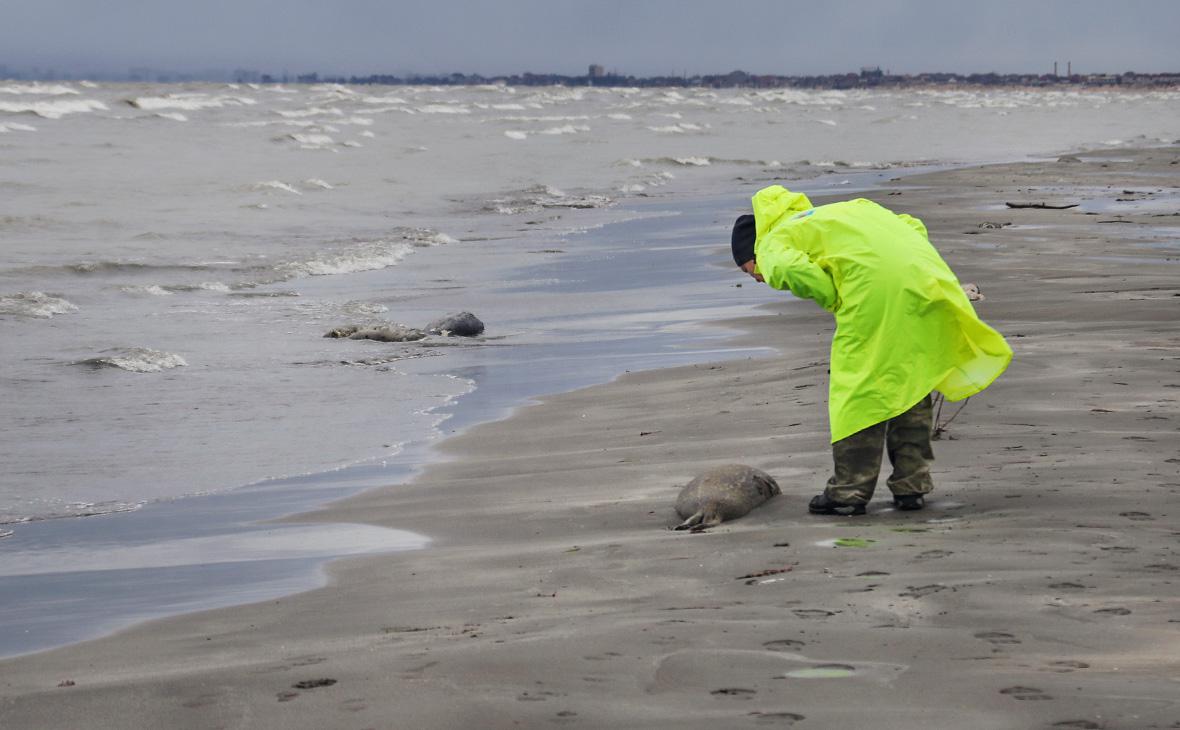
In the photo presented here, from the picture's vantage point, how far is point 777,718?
3.51 meters

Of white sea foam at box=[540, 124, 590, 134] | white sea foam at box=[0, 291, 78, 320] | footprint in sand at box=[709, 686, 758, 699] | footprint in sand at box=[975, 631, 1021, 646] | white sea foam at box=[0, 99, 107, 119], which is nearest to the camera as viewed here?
footprint in sand at box=[709, 686, 758, 699]

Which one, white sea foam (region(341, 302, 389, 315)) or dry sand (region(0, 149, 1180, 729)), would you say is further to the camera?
white sea foam (region(341, 302, 389, 315))

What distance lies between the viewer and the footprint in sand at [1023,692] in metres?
3.52

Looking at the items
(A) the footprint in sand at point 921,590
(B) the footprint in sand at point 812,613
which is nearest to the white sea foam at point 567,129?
(A) the footprint in sand at point 921,590

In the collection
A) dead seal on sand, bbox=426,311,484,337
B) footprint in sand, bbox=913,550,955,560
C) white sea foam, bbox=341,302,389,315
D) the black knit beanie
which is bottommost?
white sea foam, bbox=341,302,389,315

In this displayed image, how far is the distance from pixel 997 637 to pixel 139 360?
8795 mm

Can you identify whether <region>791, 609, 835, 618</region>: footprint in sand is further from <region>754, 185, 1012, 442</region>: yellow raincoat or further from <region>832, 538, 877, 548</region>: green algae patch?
<region>754, 185, 1012, 442</region>: yellow raincoat

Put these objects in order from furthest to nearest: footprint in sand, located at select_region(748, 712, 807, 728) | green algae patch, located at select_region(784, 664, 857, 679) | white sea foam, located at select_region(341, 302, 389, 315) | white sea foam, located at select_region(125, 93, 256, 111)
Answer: white sea foam, located at select_region(125, 93, 256, 111)
white sea foam, located at select_region(341, 302, 389, 315)
green algae patch, located at select_region(784, 664, 857, 679)
footprint in sand, located at select_region(748, 712, 807, 728)

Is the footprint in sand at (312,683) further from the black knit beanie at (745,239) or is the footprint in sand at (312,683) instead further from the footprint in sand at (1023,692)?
the black knit beanie at (745,239)

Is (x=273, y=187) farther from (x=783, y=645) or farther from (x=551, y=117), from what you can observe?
(x=551, y=117)

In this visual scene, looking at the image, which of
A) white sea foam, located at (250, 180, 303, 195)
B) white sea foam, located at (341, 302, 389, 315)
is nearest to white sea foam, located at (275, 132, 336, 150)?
white sea foam, located at (250, 180, 303, 195)

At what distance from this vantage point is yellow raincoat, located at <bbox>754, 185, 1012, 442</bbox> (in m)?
5.73

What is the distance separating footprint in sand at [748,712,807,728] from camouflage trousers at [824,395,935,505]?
94.2 inches

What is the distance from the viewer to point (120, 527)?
689 cm
